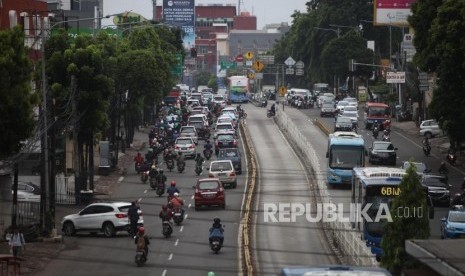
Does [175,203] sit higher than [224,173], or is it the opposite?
[175,203]

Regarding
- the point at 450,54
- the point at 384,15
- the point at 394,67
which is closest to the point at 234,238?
the point at 450,54

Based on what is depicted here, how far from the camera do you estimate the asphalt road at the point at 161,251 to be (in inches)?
1545

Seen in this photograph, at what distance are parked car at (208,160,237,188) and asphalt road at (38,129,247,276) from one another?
3046 millimetres

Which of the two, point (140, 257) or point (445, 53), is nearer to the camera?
point (140, 257)

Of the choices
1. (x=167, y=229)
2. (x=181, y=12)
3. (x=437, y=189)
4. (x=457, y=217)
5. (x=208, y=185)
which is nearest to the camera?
(x=457, y=217)

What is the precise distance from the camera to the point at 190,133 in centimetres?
8569

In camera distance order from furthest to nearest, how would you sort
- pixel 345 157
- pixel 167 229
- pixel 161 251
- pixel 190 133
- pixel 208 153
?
pixel 190 133
pixel 208 153
pixel 345 157
pixel 167 229
pixel 161 251

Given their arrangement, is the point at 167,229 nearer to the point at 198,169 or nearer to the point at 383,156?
the point at 198,169

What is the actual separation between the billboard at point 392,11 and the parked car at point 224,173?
49.8 metres

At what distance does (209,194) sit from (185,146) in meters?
23.7

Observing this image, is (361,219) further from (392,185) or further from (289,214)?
(289,214)

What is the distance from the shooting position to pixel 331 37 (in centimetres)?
15012

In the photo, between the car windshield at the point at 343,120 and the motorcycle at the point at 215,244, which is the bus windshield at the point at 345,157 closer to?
the motorcycle at the point at 215,244

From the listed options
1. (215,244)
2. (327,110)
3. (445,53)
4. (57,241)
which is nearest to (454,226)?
(215,244)
